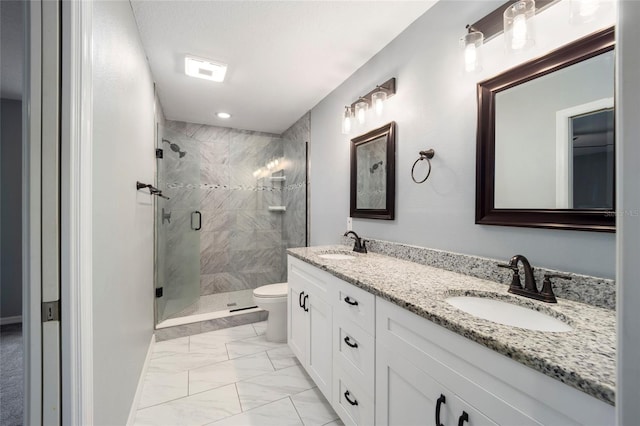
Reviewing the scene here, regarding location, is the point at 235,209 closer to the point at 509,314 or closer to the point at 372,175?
the point at 372,175

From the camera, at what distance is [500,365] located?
656 mm

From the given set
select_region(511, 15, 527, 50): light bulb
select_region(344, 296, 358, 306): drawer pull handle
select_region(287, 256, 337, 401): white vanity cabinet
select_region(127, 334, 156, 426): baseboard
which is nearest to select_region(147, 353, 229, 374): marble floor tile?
select_region(127, 334, 156, 426): baseboard

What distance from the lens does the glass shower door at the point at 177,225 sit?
268 cm

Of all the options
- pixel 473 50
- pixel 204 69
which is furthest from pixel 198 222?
pixel 473 50

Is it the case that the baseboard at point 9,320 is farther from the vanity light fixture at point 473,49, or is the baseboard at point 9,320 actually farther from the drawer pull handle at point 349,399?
the vanity light fixture at point 473,49

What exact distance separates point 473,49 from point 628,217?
1194 millimetres

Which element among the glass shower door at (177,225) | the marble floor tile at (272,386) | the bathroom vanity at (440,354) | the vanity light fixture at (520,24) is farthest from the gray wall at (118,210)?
the vanity light fixture at (520,24)

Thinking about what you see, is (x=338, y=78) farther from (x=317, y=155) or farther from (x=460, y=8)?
(x=460, y=8)

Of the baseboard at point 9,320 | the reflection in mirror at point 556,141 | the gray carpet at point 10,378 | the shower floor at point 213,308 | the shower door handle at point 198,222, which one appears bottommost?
the shower floor at point 213,308

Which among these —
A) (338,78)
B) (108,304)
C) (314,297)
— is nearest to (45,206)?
(108,304)

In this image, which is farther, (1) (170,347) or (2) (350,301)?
(1) (170,347)

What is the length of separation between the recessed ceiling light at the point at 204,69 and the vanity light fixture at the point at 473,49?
1681mm

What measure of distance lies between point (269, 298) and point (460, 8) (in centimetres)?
238

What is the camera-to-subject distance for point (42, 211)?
2.59 feet
